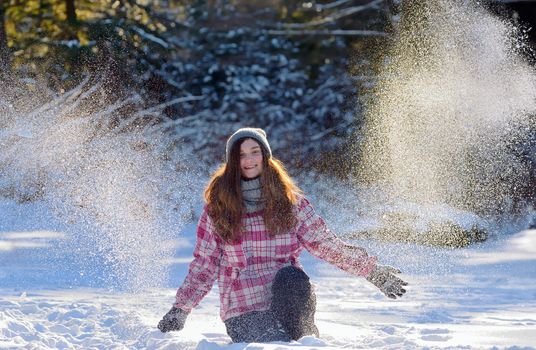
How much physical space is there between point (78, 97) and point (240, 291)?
8.49 m

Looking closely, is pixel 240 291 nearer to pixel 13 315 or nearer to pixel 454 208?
pixel 13 315

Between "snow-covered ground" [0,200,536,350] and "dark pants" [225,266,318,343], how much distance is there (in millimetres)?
143

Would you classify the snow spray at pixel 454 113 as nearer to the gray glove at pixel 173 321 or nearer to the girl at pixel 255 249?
the girl at pixel 255 249

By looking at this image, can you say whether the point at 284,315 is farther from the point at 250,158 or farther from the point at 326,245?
the point at 250,158

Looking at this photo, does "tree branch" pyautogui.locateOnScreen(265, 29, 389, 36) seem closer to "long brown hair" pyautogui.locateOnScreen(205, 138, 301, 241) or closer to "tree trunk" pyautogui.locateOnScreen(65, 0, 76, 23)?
"tree trunk" pyautogui.locateOnScreen(65, 0, 76, 23)

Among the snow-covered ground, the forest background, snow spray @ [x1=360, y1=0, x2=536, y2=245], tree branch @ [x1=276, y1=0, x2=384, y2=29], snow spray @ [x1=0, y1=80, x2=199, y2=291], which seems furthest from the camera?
tree branch @ [x1=276, y1=0, x2=384, y2=29]

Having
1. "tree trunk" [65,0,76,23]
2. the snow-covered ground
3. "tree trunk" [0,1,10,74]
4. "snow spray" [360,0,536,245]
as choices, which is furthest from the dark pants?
"tree trunk" [65,0,76,23]

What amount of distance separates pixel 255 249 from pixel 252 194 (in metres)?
0.24

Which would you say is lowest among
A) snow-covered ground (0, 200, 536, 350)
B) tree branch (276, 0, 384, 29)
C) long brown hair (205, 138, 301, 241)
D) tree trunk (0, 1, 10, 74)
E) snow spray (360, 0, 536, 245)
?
snow-covered ground (0, 200, 536, 350)

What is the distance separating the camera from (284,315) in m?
3.80

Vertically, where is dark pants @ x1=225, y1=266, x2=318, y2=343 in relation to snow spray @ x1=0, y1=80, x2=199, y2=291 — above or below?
below

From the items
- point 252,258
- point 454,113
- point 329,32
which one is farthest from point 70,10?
point 252,258

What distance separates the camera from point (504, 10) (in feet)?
36.7

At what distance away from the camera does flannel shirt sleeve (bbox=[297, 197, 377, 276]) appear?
3.96m
